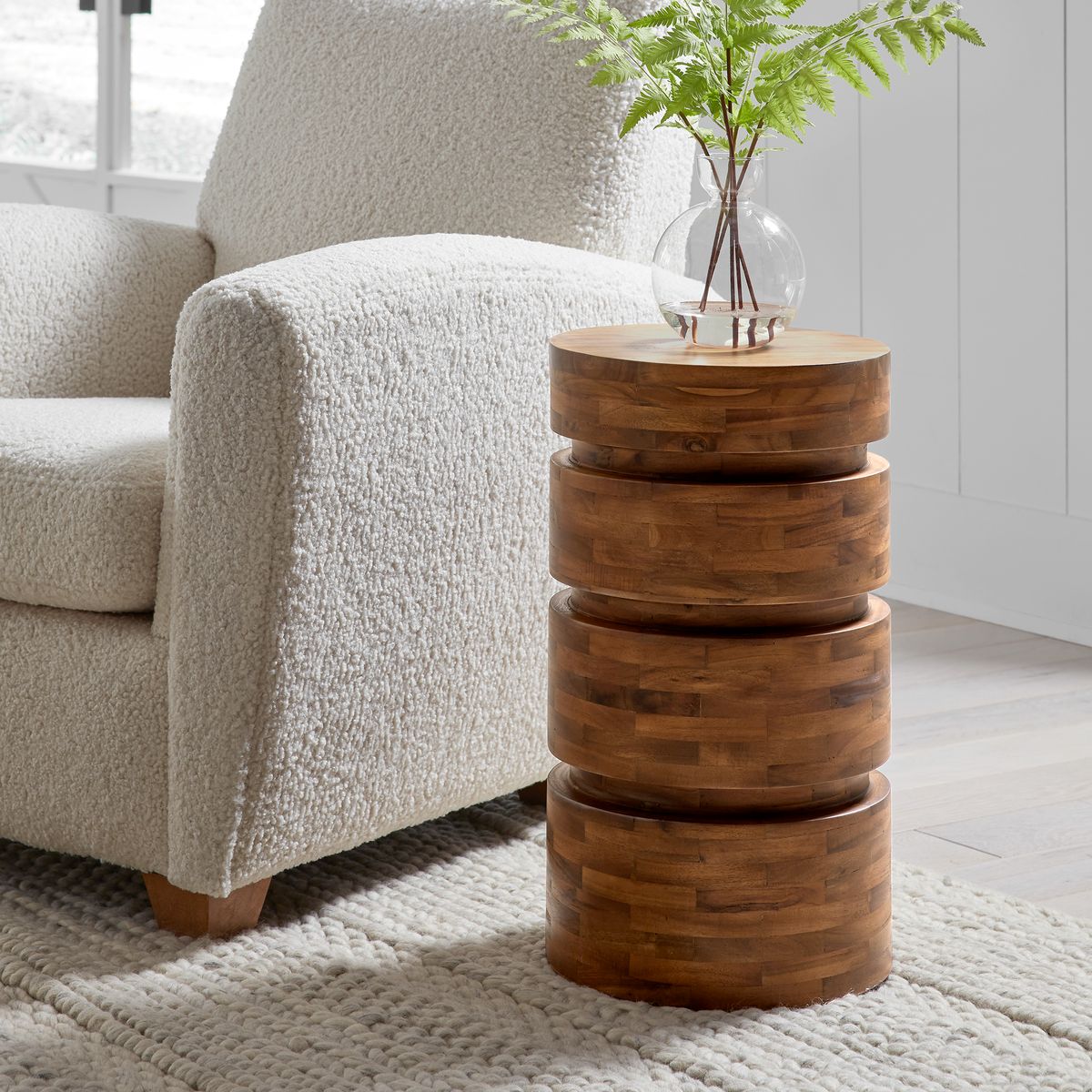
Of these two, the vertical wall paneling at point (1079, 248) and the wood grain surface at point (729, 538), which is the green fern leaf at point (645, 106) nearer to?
the wood grain surface at point (729, 538)

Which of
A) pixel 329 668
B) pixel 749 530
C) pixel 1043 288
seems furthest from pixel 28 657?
pixel 1043 288

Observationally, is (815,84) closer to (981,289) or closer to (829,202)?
(981,289)

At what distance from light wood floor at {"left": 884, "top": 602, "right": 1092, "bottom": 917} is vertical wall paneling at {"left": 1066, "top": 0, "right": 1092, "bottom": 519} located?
0.25 meters

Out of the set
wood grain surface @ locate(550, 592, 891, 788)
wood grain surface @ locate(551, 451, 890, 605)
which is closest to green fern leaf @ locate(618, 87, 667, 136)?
wood grain surface @ locate(551, 451, 890, 605)

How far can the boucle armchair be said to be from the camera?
122cm

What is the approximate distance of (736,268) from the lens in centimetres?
119

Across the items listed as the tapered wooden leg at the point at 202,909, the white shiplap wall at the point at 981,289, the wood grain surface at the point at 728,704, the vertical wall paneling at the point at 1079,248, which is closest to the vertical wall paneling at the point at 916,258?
the white shiplap wall at the point at 981,289

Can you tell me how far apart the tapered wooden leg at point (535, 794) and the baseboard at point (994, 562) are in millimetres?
996

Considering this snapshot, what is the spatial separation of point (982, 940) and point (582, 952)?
0.34 m

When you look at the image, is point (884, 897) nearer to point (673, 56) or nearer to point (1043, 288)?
point (673, 56)

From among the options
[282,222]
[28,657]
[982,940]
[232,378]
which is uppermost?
[282,222]

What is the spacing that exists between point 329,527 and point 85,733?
0.28 m

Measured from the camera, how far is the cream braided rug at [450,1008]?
1.10 metres

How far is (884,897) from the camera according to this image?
1222 mm
